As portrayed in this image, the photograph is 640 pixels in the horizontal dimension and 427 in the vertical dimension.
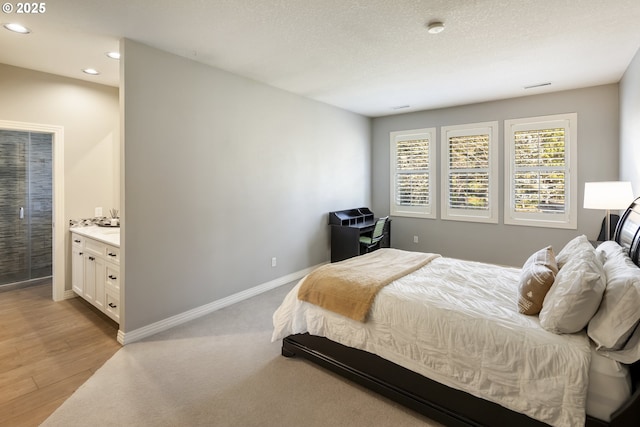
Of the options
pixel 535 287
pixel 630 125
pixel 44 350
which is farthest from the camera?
pixel 630 125

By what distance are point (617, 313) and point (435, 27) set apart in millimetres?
Result: 2279

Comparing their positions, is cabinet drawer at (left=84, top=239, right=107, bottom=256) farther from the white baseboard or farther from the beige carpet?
the beige carpet

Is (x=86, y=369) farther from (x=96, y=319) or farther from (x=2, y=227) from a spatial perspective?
(x=2, y=227)

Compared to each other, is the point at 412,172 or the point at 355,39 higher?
the point at 355,39

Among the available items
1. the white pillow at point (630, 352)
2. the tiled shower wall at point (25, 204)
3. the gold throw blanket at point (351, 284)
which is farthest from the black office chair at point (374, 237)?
the tiled shower wall at point (25, 204)

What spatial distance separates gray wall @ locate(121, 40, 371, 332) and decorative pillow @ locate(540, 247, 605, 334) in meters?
3.01

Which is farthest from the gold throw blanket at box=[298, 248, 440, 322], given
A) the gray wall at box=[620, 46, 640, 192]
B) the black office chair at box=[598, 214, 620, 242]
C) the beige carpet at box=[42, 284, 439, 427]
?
the black office chair at box=[598, 214, 620, 242]

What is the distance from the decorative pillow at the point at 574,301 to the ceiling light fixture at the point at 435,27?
2007 mm

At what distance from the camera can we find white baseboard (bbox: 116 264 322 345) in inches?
111

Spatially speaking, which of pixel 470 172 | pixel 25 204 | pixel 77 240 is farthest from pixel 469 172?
pixel 25 204

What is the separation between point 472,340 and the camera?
Result: 172 centimetres

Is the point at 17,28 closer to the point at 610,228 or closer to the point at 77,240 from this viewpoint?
the point at 77,240

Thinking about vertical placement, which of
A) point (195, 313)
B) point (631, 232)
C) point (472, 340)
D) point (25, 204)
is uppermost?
point (25, 204)

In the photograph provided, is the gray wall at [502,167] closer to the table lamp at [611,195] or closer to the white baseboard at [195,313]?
the table lamp at [611,195]
